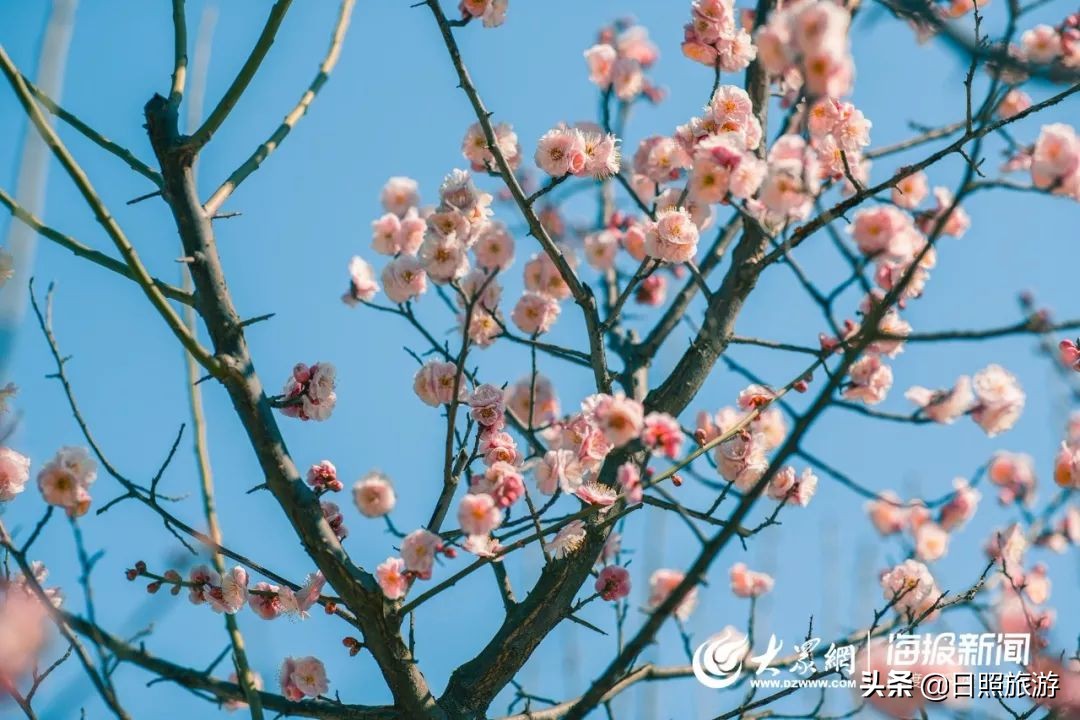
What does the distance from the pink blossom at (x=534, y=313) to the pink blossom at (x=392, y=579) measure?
1.39 m

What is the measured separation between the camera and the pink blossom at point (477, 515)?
8.46ft

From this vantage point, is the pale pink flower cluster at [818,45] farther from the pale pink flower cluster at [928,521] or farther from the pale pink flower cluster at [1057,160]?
the pale pink flower cluster at [928,521]

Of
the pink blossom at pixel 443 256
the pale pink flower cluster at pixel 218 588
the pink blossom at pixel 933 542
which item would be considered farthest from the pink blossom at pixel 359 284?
the pink blossom at pixel 933 542

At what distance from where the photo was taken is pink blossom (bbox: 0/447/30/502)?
272 cm

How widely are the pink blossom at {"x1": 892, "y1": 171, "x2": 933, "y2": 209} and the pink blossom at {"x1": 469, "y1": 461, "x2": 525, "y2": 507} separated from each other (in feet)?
6.49

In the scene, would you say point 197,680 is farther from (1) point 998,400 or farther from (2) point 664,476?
(1) point 998,400

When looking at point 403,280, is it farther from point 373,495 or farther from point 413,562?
point 413,562

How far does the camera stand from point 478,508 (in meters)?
2.59

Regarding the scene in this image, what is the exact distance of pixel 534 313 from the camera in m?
3.90

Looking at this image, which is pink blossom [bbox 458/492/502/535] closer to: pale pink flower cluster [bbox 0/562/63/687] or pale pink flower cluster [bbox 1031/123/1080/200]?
pale pink flower cluster [bbox 0/562/63/687]

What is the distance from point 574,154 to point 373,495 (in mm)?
1281

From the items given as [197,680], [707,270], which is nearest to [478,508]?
[197,680]

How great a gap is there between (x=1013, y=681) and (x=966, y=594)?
0.29m

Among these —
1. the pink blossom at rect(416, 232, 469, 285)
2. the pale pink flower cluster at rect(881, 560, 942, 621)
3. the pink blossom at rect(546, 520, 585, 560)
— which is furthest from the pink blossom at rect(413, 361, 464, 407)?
the pale pink flower cluster at rect(881, 560, 942, 621)
